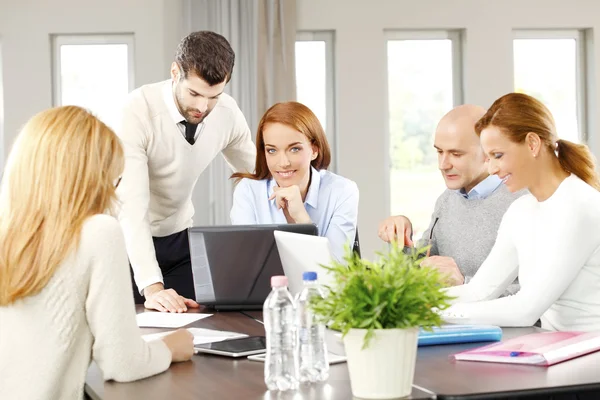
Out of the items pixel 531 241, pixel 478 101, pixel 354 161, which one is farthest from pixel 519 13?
pixel 531 241

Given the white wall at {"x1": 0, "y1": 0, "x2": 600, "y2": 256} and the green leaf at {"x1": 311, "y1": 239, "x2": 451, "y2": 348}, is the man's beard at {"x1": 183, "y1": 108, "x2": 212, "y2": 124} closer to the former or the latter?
the green leaf at {"x1": 311, "y1": 239, "x2": 451, "y2": 348}

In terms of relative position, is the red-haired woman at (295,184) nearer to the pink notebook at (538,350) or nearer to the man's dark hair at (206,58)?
the man's dark hair at (206,58)

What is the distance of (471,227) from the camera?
3098mm

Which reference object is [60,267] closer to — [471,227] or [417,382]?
[417,382]

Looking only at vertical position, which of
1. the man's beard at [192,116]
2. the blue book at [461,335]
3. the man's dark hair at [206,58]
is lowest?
the blue book at [461,335]

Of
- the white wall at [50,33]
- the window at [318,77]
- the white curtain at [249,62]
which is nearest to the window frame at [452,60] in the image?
the window at [318,77]

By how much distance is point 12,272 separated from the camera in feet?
5.49

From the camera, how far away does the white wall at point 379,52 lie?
6.18 metres

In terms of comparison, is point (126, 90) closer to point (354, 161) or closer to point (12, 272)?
point (354, 161)

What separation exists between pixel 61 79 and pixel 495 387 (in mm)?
5163

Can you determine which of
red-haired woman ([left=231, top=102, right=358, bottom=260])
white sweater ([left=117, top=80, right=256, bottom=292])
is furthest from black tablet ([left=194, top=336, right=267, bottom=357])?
red-haired woman ([left=231, top=102, right=358, bottom=260])

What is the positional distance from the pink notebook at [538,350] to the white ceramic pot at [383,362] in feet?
1.13

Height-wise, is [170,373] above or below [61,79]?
below

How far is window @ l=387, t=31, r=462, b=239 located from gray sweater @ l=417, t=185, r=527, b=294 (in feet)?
10.8
